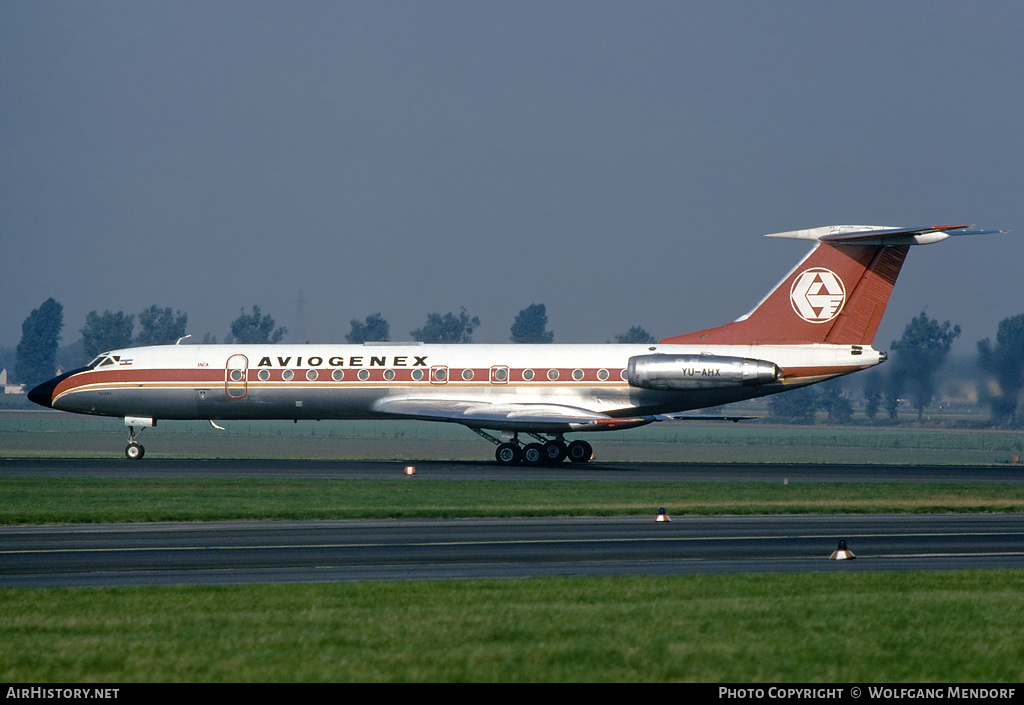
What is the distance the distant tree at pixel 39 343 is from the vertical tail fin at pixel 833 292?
481 feet

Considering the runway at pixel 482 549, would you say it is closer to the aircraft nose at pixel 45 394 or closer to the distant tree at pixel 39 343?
the aircraft nose at pixel 45 394

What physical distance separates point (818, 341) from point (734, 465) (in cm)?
493

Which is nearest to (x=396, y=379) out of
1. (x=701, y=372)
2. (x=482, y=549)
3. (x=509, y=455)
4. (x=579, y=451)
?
(x=509, y=455)

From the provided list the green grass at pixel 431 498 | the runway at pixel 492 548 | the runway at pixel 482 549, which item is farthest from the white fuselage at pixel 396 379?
the runway at pixel 482 549

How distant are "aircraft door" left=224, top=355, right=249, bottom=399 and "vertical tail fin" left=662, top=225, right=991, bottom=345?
1612 cm

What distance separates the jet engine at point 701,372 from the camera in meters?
36.3

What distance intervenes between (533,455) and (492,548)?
20246 mm

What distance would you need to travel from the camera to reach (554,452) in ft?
125

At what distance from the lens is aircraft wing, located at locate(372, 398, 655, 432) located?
3603 centimetres

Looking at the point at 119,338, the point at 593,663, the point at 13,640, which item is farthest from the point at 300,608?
the point at 119,338

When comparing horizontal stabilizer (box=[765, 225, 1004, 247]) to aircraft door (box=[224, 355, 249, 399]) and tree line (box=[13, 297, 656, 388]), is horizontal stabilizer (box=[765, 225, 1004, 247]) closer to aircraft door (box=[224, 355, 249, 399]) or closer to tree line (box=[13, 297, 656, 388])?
aircraft door (box=[224, 355, 249, 399])

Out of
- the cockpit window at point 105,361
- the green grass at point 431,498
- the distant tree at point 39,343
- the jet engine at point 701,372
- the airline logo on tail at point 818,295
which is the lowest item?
the green grass at point 431,498

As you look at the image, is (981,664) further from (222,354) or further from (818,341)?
(222,354)

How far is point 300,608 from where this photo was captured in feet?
38.5
